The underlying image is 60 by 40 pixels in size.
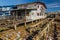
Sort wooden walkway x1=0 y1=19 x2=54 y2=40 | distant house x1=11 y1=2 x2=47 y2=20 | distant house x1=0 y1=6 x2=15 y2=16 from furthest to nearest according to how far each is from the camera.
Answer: distant house x1=0 y1=6 x2=15 y2=16 < distant house x1=11 y1=2 x2=47 y2=20 < wooden walkway x1=0 y1=19 x2=54 y2=40

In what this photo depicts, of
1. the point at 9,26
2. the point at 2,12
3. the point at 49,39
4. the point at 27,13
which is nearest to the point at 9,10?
the point at 2,12

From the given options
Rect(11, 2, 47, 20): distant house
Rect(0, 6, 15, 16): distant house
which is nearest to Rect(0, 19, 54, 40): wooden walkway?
Rect(11, 2, 47, 20): distant house

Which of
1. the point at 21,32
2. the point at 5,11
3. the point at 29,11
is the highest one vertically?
the point at 29,11

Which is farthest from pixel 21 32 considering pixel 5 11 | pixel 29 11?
pixel 5 11

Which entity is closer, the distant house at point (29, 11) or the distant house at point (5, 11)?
the distant house at point (29, 11)

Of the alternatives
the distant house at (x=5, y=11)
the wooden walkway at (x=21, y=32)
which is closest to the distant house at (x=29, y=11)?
the distant house at (x=5, y=11)

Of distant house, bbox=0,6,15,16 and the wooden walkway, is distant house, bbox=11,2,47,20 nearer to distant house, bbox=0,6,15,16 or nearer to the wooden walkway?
distant house, bbox=0,6,15,16

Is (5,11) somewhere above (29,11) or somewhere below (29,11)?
below

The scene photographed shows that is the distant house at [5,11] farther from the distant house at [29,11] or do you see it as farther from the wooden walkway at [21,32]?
the wooden walkway at [21,32]

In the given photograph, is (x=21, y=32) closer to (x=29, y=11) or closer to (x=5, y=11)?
(x=29, y=11)

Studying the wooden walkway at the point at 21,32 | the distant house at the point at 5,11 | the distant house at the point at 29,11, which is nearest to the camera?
the wooden walkway at the point at 21,32

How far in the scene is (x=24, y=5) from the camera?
125 ft

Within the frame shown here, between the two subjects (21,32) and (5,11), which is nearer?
(21,32)

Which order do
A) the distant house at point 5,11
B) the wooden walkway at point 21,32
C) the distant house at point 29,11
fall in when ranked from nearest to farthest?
the wooden walkway at point 21,32
the distant house at point 29,11
the distant house at point 5,11
